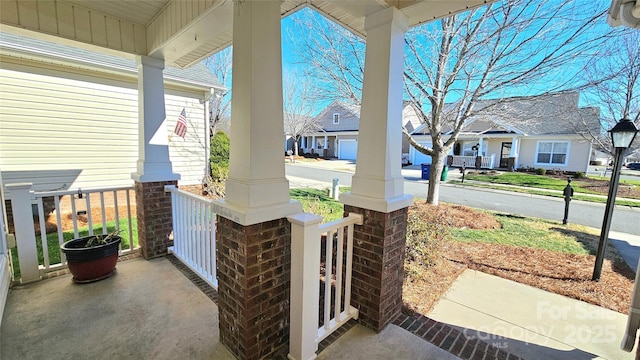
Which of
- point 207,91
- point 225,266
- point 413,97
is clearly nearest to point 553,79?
point 413,97

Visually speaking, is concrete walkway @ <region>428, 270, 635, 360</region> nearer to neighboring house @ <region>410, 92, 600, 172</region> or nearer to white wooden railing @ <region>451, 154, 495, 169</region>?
neighboring house @ <region>410, 92, 600, 172</region>

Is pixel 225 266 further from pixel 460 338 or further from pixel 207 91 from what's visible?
pixel 207 91

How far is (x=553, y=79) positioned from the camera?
5.27 meters

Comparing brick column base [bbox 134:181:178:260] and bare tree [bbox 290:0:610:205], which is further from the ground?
bare tree [bbox 290:0:610:205]

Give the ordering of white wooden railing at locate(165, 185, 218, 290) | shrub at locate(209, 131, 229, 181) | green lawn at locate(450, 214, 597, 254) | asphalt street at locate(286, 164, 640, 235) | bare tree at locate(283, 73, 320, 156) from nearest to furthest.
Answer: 1. white wooden railing at locate(165, 185, 218, 290)
2. green lawn at locate(450, 214, 597, 254)
3. asphalt street at locate(286, 164, 640, 235)
4. shrub at locate(209, 131, 229, 181)
5. bare tree at locate(283, 73, 320, 156)

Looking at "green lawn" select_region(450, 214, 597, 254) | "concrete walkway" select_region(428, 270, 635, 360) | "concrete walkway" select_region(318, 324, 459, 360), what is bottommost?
"concrete walkway" select_region(428, 270, 635, 360)

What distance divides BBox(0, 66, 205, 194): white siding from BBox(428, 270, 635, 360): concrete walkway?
766 cm

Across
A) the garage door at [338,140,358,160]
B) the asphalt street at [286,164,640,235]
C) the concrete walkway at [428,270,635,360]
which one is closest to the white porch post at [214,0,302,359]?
the concrete walkway at [428,270,635,360]

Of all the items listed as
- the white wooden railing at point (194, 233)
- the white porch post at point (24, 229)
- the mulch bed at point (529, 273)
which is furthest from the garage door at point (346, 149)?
the white porch post at point (24, 229)

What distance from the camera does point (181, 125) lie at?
7.68 metres

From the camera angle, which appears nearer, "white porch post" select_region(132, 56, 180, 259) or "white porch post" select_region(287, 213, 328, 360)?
"white porch post" select_region(287, 213, 328, 360)

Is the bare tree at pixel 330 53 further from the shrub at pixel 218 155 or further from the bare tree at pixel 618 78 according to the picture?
the bare tree at pixel 618 78

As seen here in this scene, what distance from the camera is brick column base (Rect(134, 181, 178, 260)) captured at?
3.63 metres

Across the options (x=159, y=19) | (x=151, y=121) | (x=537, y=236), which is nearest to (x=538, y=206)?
(x=537, y=236)
